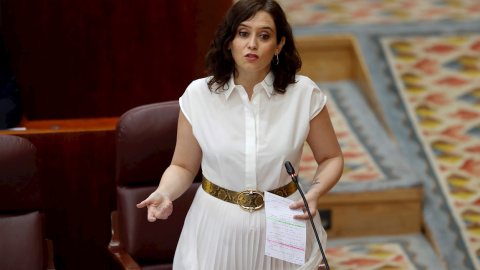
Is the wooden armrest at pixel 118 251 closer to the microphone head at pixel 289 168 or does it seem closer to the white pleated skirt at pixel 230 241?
the white pleated skirt at pixel 230 241

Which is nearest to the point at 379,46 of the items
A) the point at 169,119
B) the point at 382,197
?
the point at 382,197

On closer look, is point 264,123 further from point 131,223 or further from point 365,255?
point 365,255

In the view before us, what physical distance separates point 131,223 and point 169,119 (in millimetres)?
346

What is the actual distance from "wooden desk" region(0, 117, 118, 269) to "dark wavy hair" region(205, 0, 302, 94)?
2.78 ft

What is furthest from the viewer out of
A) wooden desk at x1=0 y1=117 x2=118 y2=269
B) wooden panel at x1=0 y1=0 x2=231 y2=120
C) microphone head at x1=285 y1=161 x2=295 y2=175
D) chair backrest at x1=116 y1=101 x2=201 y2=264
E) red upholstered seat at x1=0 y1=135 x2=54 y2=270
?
wooden panel at x1=0 y1=0 x2=231 y2=120

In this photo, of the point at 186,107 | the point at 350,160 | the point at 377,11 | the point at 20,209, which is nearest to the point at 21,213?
the point at 20,209

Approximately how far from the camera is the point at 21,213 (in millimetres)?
2350

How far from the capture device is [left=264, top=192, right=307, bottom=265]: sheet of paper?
183 cm

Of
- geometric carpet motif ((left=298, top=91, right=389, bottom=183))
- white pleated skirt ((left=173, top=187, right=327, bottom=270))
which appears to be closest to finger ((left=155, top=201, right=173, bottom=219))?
white pleated skirt ((left=173, top=187, right=327, bottom=270))

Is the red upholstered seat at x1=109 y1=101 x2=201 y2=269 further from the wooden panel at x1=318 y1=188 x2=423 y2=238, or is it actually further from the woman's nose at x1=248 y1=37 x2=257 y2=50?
the wooden panel at x1=318 y1=188 x2=423 y2=238

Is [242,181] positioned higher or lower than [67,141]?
higher

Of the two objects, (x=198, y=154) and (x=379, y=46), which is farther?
(x=379, y=46)

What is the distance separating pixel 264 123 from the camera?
1.88 metres

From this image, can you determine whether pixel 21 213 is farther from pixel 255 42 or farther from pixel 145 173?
pixel 255 42
